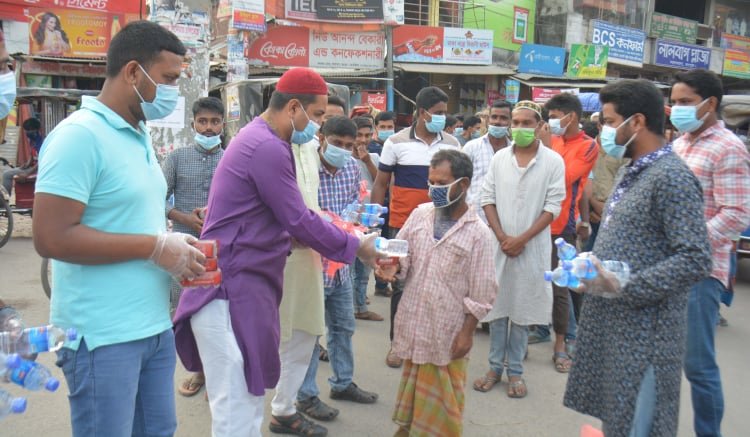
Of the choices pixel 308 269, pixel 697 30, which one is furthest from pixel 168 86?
pixel 697 30

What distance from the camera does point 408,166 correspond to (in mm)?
4969

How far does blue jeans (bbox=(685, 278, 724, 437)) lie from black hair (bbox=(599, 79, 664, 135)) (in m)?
0.97

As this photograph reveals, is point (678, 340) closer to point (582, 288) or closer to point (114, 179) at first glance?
point (582, 288)

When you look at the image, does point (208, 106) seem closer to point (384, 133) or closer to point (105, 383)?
point (384, 133)

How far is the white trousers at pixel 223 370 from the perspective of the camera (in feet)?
7.88

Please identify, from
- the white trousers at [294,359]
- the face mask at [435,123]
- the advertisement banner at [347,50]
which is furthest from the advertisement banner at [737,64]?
the white trousers at [294,359]

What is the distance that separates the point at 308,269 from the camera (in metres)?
3.28

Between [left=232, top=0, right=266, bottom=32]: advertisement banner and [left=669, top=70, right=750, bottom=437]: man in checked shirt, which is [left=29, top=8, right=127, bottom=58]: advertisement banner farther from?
[left=669, top=70, right=750, bottom=437]: man in checked shirt

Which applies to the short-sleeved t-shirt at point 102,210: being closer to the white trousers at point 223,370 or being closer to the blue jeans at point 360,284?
the white trousers at point 223,370

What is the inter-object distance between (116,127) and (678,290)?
2.04 metres

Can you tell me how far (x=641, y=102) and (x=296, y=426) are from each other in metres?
2.52

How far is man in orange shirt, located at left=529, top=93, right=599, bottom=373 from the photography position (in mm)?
4668

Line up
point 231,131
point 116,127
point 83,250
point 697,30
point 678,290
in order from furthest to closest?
1. point 697,30
2. point 231,131
3. point 678,290
4. point 116,127
5. point 83,250

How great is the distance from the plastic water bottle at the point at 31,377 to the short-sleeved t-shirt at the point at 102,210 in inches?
12.9
